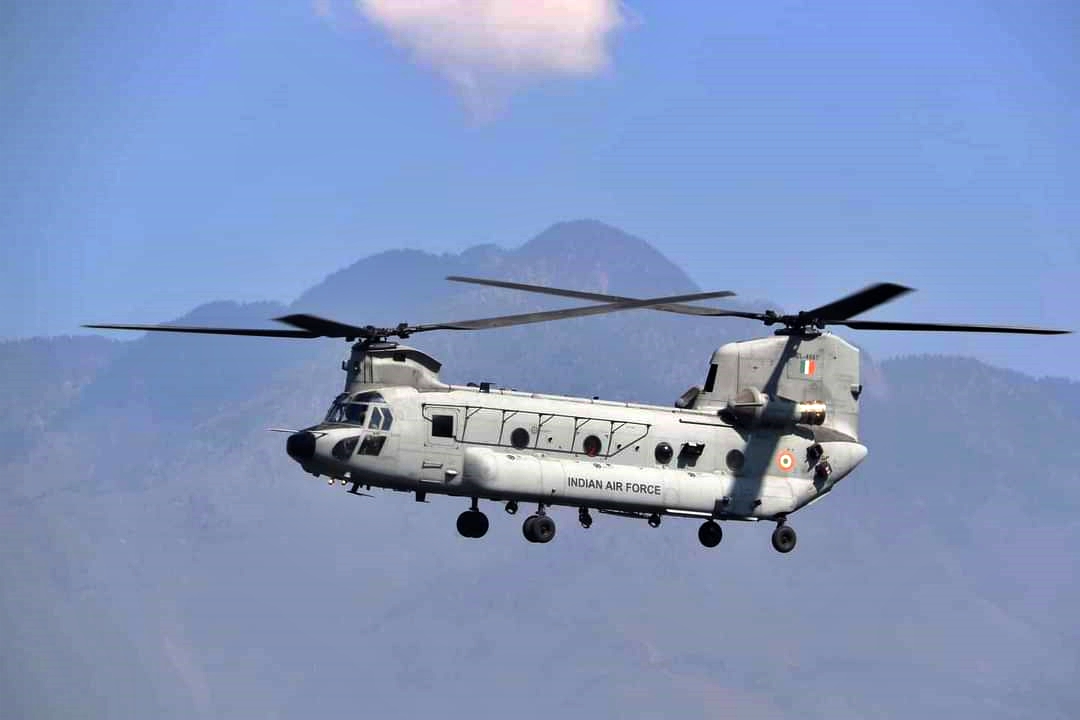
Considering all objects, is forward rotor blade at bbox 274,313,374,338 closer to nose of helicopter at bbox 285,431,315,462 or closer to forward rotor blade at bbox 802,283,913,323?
nose of helicopter at bbox 285,431,315,462

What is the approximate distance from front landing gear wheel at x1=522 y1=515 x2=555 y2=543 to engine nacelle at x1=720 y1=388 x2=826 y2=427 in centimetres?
669

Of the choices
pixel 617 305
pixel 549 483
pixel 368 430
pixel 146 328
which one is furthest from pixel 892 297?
pixel 146 328

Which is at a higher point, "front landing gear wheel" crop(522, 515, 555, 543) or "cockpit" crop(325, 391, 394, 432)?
"cockpit" crop(325, 391, 394, 432)

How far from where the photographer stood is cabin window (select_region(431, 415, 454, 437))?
158 ft

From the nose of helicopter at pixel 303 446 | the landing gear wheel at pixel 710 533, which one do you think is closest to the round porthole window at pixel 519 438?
the nose of helicopter at pixel 303 446

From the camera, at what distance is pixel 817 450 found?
2060 inches

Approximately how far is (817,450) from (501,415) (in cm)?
1015

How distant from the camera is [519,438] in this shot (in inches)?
1917

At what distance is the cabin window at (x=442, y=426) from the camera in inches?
1893

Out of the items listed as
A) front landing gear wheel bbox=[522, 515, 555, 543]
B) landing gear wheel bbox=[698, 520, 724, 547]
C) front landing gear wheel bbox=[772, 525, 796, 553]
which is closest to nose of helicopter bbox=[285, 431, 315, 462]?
front landing gear wheel bbox=[522, 515, 555, 543]

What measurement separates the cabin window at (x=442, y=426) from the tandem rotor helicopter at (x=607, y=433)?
0.05 m

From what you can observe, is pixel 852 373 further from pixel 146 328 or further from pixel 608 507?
pixel 146 328

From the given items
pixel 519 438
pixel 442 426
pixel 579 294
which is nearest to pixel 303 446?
pixel 442 426

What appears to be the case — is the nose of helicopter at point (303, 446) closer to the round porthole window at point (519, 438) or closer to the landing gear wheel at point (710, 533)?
the round porthole window at point (519, 438)
